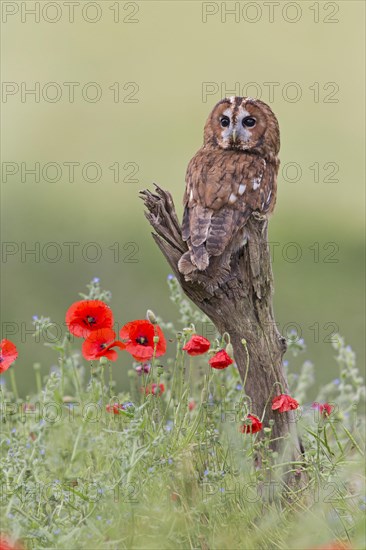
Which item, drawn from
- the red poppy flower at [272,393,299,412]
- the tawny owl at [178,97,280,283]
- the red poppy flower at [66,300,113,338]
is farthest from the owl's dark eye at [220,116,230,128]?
the red poppy flower at [272,393,299,412]

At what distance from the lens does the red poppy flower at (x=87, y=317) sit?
4.35m

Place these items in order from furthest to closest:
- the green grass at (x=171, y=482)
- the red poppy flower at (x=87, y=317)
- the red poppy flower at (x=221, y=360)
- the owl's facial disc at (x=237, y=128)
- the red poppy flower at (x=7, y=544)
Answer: the owl's facial disc at (x=237, y=128) < the red poppy flower at (x=87, y=317) < the red poppy flower at (x=221, y=360) < the green grass at (x=171, y=482) < the red poppy flower at (x=7, y=544)


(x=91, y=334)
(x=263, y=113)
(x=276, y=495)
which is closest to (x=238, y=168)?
(x=263, y=113)

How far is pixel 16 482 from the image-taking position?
4.14 m

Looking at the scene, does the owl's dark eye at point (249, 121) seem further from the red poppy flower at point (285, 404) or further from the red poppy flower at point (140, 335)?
the red poppy flower at point (285, 404)

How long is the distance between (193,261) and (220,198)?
0.58m

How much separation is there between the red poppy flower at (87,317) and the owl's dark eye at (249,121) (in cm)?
143

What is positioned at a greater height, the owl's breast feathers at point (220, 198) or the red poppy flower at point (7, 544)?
the owl's breast feathers at point (220, 198)

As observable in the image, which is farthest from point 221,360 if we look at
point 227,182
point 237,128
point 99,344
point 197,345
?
point 237,128

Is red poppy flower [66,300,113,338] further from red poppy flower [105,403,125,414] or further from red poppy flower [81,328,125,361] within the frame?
red poppy flower [105,403,125,414]

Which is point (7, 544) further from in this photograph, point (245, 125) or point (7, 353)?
point (245, 125)

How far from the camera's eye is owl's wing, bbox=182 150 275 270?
4434 millimetres

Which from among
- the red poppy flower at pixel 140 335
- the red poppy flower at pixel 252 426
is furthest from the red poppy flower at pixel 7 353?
the red poppy flower at pixel 252 426

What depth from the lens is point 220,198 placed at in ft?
15.6
